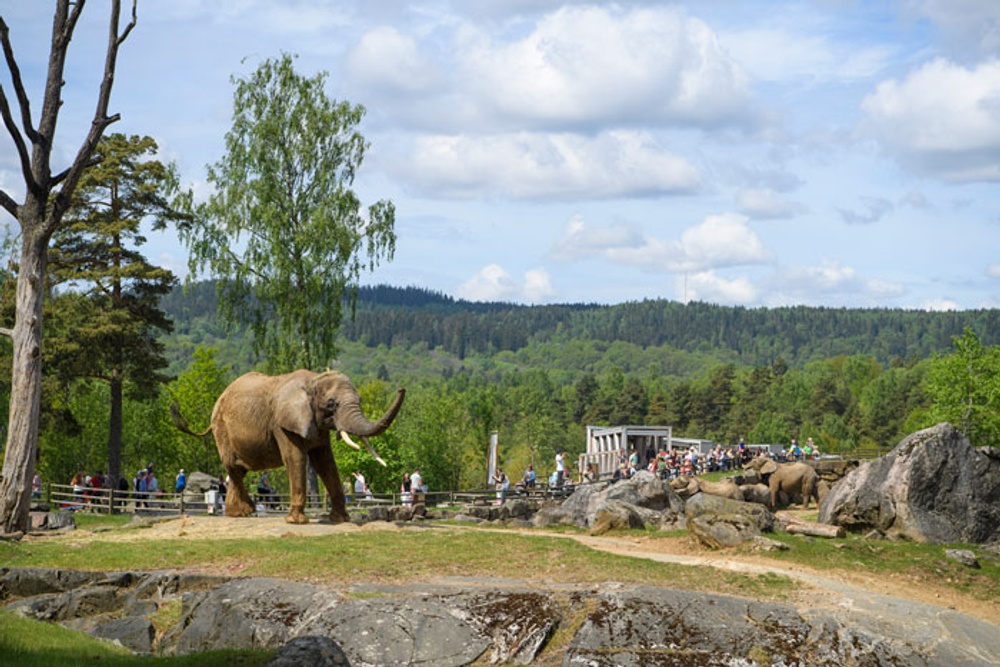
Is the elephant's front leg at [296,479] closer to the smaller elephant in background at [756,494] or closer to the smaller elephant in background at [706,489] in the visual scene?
the smaller elephant in background at [706,489]

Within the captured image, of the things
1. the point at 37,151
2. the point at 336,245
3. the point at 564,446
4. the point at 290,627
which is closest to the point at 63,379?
the point at 336,245

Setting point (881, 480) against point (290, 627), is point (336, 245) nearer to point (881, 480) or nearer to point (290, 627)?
point (881, 480)

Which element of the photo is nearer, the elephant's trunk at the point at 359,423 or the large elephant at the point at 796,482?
the elephant's trunk at the point at 359,423

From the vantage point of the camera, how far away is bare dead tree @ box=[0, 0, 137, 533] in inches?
915

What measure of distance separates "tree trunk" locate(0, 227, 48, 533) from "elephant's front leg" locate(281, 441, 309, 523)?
16.6 feet

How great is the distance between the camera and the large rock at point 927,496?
25359mm

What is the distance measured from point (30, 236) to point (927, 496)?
20.1 meters

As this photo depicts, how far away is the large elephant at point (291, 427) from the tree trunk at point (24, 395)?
4266 millimetres

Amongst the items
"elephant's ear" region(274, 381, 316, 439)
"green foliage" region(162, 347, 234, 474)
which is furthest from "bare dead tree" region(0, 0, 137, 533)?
"green foliage" region(162, 347, 234, 474)

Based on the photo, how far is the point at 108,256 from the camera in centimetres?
4244

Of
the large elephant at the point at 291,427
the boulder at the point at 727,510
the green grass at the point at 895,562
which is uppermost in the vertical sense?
the large elephant at the point at 291,427

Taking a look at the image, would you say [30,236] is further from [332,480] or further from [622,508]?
[622,508]

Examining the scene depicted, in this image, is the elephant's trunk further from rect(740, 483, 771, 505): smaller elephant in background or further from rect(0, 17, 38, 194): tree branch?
rect(740, 483, 771, 505): smaller elephant in background

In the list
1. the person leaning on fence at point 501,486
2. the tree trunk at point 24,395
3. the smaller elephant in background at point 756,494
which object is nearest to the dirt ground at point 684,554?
the tree trunk at point 24,395
